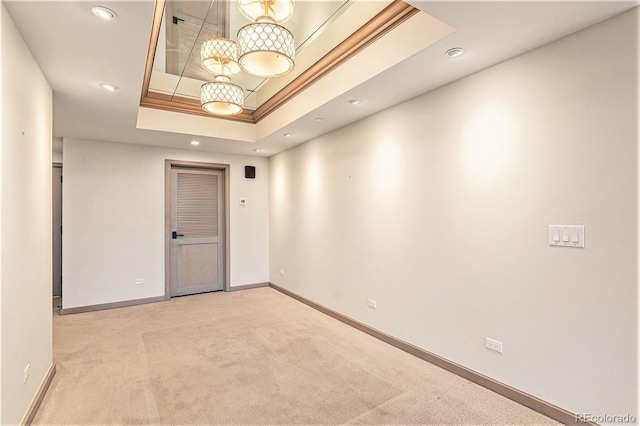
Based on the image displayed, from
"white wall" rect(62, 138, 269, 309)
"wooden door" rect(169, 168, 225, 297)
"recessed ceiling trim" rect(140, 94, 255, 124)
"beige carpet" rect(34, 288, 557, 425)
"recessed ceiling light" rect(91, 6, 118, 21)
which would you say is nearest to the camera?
"recessed ceiling light" rect(91, 6, 118, 21)

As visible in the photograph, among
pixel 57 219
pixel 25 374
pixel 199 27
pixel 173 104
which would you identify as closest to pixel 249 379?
pixel 25 374

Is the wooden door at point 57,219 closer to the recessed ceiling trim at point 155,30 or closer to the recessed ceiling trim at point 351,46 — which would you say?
the recessed ceiling trim at point 155,30

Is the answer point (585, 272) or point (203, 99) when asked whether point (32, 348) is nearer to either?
point (203, 99)

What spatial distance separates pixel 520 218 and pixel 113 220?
5.07 meters

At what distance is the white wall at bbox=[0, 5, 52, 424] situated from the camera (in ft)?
5.83

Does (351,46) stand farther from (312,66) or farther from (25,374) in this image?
(25,374)

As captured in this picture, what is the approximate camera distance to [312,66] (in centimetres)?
336

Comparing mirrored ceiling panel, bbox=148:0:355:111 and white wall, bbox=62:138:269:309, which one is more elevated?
mirrored ceiling panel, bbox=148:0:355:111

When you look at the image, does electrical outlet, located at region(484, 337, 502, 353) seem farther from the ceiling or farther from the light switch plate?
the ceiling

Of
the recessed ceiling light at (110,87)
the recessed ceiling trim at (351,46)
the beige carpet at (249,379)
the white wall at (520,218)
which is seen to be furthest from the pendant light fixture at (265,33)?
the beige carpet at (249,379)

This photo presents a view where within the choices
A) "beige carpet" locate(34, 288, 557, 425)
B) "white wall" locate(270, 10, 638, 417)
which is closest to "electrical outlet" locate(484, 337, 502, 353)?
"white wall" locate(270, 10, 638, 417)

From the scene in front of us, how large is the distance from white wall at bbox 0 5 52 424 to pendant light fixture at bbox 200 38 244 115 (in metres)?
1.21

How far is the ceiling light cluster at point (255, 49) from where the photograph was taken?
221 cm

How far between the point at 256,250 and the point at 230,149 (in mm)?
1856
